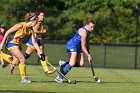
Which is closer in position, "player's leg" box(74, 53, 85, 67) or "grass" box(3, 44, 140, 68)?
"player's leg" box(74, 53, 85, 67)

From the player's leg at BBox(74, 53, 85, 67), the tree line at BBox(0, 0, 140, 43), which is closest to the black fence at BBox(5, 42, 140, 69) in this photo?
the tree line at BBox(0, 0, 140, 43)

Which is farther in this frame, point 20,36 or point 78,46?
point 78,46

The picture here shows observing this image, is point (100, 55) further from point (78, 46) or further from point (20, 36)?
point (20, 36)

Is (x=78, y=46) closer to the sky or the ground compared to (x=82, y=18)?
closer to the sky

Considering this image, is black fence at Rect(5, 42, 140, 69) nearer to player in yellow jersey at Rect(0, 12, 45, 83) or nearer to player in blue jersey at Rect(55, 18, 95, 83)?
player in blue jersey at Rect(55, 18, 95, 83)

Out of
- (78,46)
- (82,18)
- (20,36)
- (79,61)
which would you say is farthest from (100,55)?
(20,36)

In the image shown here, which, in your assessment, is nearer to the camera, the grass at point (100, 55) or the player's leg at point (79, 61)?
the player's leg at point (79, 61)

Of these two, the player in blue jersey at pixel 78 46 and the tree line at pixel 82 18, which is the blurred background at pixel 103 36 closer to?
the tree line at pixel 82 18

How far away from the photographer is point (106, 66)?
2956 centimetres

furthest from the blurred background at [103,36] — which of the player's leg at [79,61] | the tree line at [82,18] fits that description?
the player's leg at [79,61]

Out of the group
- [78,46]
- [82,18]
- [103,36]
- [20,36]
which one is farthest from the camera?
[82,18]

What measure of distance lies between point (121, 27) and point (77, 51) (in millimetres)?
16801

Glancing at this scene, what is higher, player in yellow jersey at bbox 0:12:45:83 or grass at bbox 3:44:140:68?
player in yellow jersey at bbox 0:12:45:83

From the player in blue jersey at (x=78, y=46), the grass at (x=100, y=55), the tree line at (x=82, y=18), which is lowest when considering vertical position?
the grass at (x=100, y=55)
